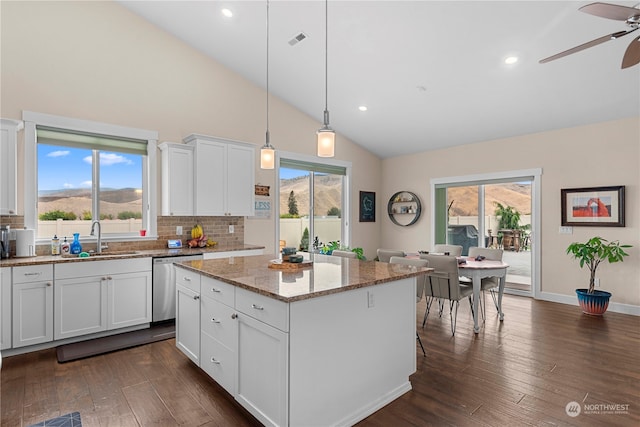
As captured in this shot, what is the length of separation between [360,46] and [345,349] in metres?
3.38

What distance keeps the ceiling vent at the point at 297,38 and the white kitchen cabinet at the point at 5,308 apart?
12.2ft

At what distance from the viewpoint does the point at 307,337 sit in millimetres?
1847

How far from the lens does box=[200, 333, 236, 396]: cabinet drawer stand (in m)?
2.24

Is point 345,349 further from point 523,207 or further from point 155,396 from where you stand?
point 523,207

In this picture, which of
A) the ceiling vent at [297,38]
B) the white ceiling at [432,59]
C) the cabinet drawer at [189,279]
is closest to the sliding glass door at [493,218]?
the white ceiling at [432,59]

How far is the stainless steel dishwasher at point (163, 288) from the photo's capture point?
151 inches

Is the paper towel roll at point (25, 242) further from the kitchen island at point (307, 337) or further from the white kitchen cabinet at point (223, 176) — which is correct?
the kitchen island at point (307, 337)

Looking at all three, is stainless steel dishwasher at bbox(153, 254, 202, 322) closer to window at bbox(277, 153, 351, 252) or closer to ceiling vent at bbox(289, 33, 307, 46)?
window at bbox(277, 153, 351, 252)

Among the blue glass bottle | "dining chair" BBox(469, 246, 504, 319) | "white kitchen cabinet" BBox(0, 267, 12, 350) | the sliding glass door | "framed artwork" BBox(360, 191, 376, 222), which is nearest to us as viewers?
"white kitchen cabinet" BBox(0, 267, 12, 350)

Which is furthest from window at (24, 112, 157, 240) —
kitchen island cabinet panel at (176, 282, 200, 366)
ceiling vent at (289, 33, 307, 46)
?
ceiling vent at (289, 33, 307, 46)

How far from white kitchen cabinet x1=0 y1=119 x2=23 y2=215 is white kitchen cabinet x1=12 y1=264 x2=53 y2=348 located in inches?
27.6

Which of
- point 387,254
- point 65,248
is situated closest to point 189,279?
point 65,248

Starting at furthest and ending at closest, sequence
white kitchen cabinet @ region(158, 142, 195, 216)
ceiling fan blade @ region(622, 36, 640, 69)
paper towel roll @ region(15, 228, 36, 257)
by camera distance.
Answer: white kitchen cabinet @ region(158, 142, 195, 216) < paper towel roll @ region(15, 228, 36, 257) < ceiling fan blade @ region(622, 36, 640, 69)

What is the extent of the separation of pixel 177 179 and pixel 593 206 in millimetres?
5638
